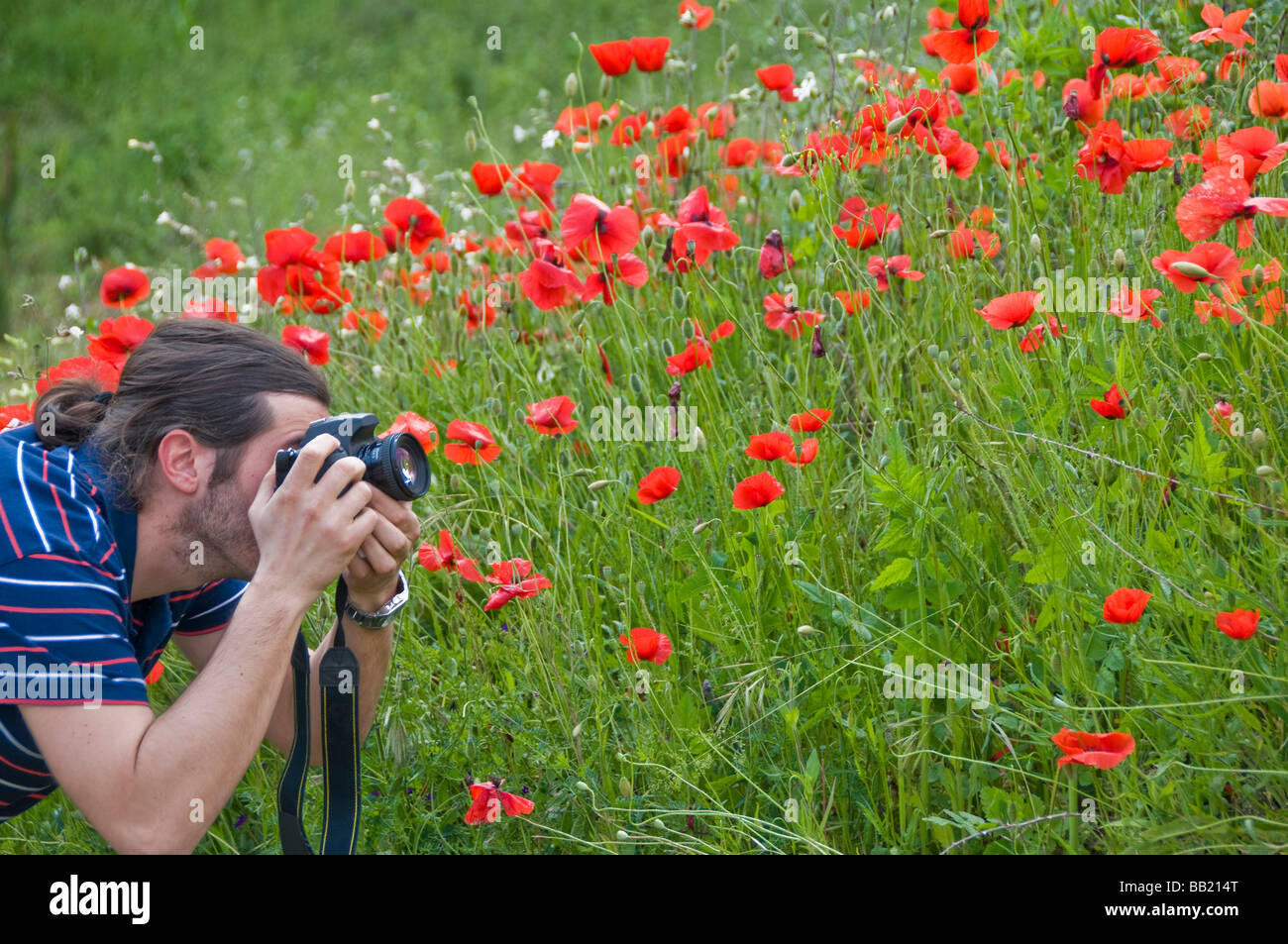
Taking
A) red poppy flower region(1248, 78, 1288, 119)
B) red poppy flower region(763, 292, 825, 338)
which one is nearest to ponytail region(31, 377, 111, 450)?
red poppy flower region(763, 292, 825, 338)

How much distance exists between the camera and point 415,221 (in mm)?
2459

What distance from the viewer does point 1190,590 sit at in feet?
4.65

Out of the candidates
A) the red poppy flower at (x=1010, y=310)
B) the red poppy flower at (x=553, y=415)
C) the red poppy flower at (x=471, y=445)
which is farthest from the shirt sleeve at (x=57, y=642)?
the red poppy flower at (x=1010, y=310)

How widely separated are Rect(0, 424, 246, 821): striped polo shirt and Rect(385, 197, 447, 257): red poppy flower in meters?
0.99

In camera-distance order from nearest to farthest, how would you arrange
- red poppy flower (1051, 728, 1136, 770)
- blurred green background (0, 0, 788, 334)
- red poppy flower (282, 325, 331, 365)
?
red poppy flower (1051, 728, 1136, 770) → red poppy flower (282, 325, 331, 365) → blurred green background (0, 0, 788, 334)

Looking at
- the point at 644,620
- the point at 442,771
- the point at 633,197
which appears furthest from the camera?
the point at 633,197

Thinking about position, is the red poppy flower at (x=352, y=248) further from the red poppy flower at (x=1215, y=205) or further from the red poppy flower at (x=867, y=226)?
the red poppy flower at (x=1215, y=205)

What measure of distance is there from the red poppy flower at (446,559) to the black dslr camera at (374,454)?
0.15 meters

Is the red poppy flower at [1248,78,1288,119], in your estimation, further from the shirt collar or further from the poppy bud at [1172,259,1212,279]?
the shirt collar

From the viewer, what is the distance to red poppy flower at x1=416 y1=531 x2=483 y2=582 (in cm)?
167

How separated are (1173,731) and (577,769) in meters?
0.74
